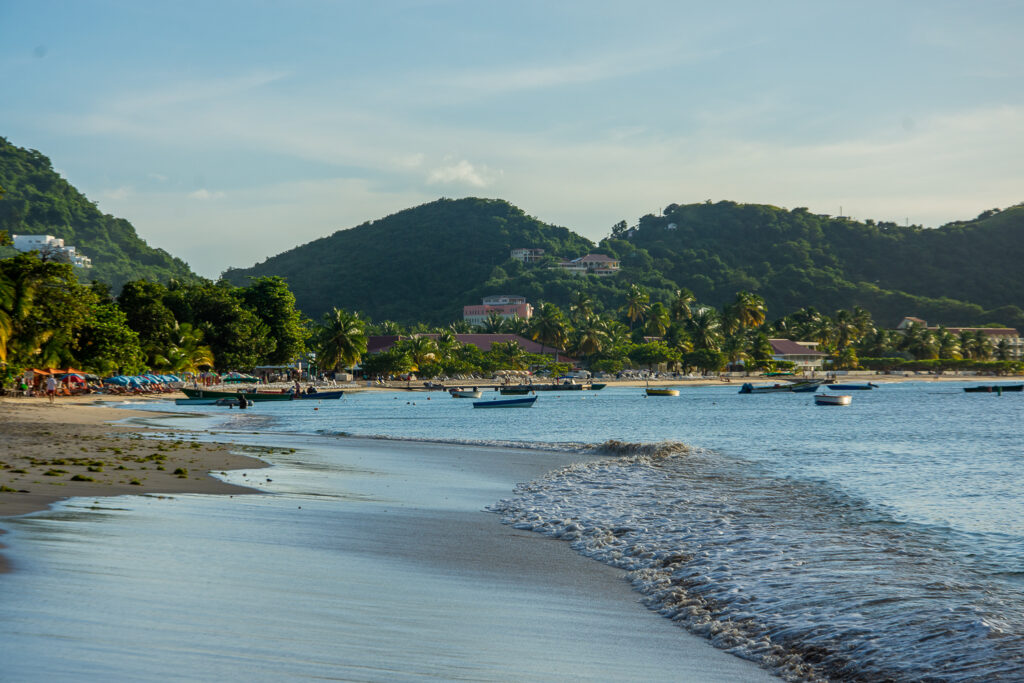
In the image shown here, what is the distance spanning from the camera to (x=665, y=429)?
152ft

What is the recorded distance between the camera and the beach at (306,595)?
5.93 m

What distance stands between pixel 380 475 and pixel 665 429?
2844 centimetres

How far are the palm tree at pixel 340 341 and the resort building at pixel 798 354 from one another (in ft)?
303

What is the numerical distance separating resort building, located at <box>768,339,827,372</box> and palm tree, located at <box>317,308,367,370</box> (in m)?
92.3

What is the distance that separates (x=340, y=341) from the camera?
11706cm

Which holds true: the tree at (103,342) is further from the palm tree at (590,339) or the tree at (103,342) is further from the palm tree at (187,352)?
the palm tree at (590,339)

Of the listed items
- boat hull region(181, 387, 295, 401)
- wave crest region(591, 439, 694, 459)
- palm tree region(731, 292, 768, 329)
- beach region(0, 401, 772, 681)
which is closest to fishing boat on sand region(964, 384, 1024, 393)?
palm tree region(731, 292, 768, 329)

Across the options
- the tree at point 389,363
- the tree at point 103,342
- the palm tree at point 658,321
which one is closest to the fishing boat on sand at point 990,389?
the palm tree at point 658,321

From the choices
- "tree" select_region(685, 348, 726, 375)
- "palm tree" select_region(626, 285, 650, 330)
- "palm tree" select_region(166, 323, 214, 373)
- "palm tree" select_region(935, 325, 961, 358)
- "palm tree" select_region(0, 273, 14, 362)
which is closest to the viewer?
"palm tree" select_region(0, 273, 14, 362)

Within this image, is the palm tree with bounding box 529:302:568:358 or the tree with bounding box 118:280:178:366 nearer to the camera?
the tree with bounding box 118:280:178:366

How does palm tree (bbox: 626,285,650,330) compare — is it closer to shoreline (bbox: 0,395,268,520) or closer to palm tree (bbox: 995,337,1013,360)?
palm tree (bbox: 995,337,1013,360)

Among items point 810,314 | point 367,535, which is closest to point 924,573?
point 367,535

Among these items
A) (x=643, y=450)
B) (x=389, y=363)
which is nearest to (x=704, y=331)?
(x=389, y=363)

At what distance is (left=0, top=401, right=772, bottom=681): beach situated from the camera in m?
5.93
